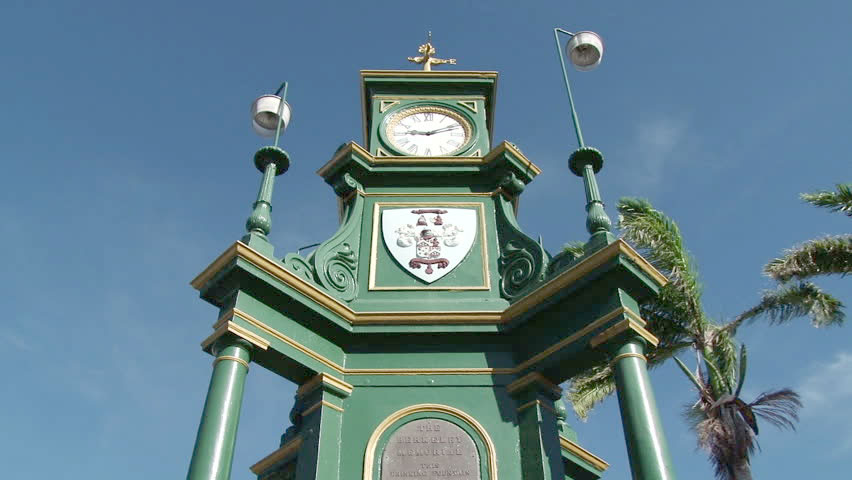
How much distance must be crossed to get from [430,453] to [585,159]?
4.67 m

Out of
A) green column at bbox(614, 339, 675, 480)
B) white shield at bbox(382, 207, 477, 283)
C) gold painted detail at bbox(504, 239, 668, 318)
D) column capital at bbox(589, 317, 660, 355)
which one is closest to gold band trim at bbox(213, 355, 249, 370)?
white shield at bbox(382, 207, 477, 283)

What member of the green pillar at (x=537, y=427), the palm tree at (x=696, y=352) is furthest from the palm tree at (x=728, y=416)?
the green pillar at (x=537, y=427)

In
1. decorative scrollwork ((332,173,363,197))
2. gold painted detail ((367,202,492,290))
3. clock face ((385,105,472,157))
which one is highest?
clock face ((385,105,472,157))

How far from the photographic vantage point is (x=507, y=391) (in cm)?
1102

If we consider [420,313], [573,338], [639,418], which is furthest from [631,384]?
[420,313]

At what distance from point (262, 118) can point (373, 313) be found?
377 centimetres

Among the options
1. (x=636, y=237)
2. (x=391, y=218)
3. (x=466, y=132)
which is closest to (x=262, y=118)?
(x=391, y=218)

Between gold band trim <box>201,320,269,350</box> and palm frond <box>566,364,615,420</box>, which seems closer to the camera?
gold band trim <box>201,320,269,350</box>

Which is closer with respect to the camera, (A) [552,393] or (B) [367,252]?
(A) [552,393]

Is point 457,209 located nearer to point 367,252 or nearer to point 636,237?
point 367,252

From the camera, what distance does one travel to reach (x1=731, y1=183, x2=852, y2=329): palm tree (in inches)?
662

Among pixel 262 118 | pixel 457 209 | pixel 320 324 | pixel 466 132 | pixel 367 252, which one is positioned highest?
pixel 466 132

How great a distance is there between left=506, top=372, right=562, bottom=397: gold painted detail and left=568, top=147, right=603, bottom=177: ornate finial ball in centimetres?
306

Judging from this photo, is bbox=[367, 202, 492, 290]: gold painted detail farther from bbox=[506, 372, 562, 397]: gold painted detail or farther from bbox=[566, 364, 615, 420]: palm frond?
bbox=[566, 364, 615, 420]: palm frond
